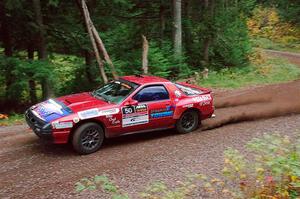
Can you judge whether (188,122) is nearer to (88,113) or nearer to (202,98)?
(202,98)

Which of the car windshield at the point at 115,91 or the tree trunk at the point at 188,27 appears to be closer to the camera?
the car windshield at the point at 115,91

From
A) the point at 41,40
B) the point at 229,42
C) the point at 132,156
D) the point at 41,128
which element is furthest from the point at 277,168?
the point at 229,42

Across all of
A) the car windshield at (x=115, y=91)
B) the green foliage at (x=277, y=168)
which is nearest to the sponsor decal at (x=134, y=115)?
the car windshield at (x=115, y=91)

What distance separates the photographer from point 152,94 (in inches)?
399

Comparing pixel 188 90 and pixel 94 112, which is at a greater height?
pixel 188 90

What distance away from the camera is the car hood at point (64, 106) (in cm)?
889

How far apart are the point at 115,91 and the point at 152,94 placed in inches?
39.3

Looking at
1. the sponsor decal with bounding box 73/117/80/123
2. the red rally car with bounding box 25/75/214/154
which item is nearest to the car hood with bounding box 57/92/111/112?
the red rally car with bounding box 25/75/214/154

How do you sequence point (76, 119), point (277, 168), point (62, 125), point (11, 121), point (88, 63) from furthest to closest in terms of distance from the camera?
point (88, 63) < point (11, 121) < point (76, 119) < point (62, 125) < point (277, 168)

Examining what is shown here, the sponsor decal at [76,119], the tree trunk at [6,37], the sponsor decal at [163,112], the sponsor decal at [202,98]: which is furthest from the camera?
the tree trunk at [6,37]

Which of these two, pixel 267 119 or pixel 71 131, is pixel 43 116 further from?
pixel 267 119

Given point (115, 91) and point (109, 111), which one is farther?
point (115, 91)

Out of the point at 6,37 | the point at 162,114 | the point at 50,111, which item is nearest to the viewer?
the point at 50,111

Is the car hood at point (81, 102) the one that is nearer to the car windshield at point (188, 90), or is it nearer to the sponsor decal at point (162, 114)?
the sponsor decal at point (162, 114)
